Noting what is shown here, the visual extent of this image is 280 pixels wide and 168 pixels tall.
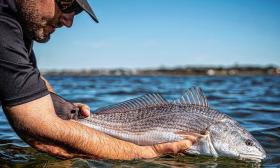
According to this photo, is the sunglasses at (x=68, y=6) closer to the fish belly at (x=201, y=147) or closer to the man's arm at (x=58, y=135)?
the man's arm at (x=58, y=135)

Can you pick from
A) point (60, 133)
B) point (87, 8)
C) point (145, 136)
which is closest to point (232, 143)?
point (145, 136)

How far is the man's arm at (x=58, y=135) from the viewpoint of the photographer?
13.8 ft

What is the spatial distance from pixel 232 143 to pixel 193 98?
2.68ft

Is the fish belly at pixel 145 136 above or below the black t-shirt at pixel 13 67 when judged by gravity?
below

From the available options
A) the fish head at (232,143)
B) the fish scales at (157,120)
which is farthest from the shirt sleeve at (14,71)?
the fish head at (232,143)

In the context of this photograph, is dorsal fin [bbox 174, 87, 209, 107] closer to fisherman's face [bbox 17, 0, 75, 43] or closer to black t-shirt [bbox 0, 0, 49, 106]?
fisherman's face [bbox 17, 0, 75, 43]

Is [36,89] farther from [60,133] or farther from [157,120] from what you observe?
[157,120]

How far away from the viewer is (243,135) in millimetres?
5820

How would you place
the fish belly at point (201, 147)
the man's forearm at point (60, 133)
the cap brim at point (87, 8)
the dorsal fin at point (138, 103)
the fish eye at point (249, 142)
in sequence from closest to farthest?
the man's forearm at point (60, 133) → the cap brim at point (87, 8) → the fish belly at point (201, 147) → the fish eye at point (249, 142) → the dorsal fin at point (138, 103)

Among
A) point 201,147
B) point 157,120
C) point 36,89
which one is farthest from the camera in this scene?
point 157,120

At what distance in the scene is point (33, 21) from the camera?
4.41 meters

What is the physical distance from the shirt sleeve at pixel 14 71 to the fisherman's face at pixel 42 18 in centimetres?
20

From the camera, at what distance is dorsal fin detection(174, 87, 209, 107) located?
604 centimetres

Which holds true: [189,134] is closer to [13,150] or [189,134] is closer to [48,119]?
[48,119]
